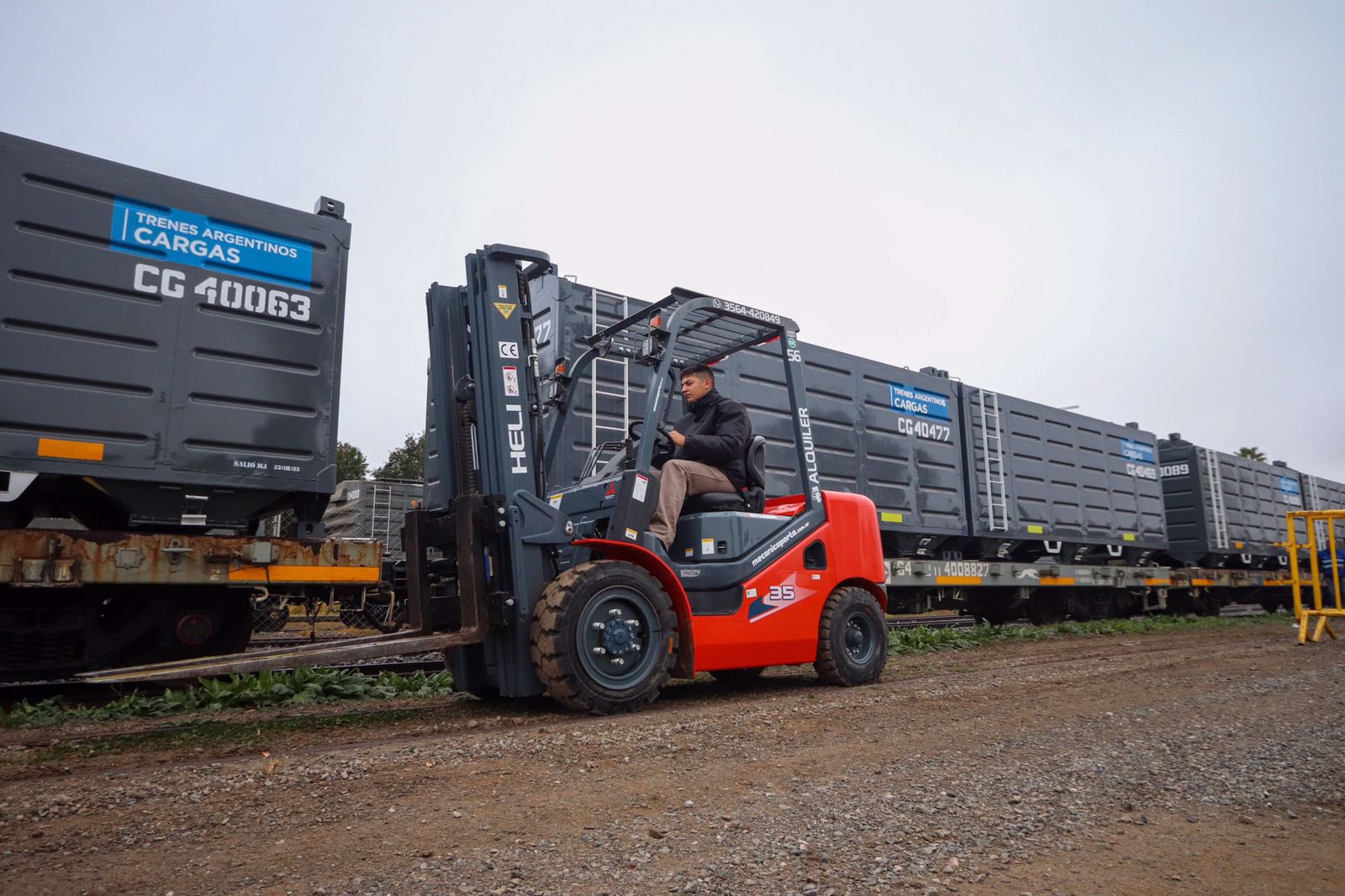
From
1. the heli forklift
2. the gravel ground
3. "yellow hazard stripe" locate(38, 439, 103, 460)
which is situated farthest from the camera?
"yellow hazard stripe" locate(38, 439, 103, 460)

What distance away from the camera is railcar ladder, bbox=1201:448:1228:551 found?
19812 millimetres

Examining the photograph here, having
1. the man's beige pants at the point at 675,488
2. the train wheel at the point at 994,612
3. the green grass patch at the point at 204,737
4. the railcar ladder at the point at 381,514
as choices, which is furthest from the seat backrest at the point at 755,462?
the railcar ladder at the point at 381,514

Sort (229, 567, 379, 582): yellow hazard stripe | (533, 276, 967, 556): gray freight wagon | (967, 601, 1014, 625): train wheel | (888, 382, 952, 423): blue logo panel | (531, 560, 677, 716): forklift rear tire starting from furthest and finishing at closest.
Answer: (967, 601, 1014, 625): train wheel → (888, 382, 952, 423): blue logo panel → (533, 276, 967, 556): gray freight wagon → (229, 567, 379, 582): yellow hazard stripe → (531, 560, 677, 716): forklift rear tire

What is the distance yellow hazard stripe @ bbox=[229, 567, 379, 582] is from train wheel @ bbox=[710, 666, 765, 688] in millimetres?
2943

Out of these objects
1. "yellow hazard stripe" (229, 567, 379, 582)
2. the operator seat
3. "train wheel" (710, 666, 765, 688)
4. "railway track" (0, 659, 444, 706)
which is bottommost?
"railway track" (0, 659, 444, 706)

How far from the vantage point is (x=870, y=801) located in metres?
3.09

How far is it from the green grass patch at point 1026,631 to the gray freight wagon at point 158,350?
19.4ft

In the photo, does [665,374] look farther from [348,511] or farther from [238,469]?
[348,511]

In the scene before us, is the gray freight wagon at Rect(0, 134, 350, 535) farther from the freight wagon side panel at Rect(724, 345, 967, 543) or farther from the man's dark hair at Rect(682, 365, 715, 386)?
the freight wagon side panel at Rect(724, 345, 967, 543)

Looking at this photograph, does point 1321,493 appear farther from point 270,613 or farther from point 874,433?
point 270,613

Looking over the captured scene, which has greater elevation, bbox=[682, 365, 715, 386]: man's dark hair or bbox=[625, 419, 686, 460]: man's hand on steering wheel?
bbox=[682, 365, 715, 386]: man's dark hair

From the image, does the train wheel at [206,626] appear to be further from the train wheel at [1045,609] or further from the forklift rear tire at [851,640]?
the train wheel at [1045,609]

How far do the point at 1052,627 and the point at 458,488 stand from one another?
10.4m

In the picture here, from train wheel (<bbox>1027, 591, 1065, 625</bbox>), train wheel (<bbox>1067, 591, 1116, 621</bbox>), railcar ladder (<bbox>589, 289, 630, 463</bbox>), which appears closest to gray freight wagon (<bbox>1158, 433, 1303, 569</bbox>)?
train wheel (<bbox>1067, 591, 1116, 621</bbox>)
